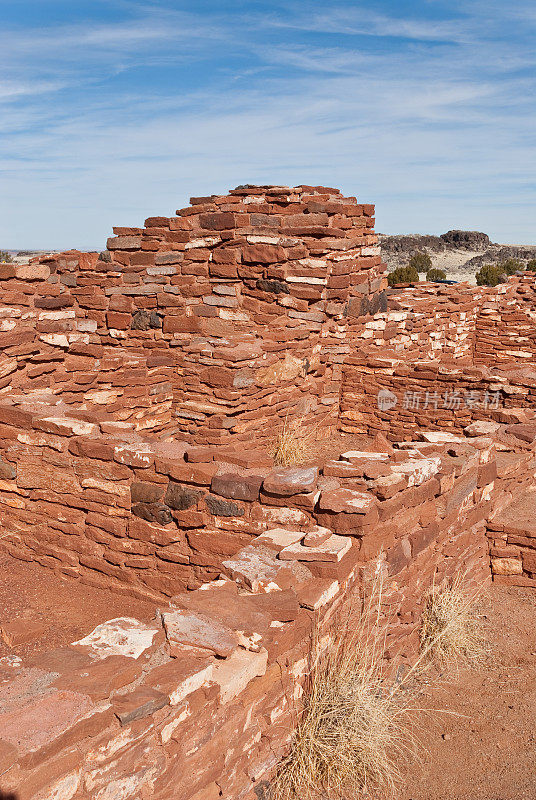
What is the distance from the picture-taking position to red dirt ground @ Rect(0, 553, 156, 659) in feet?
13.3

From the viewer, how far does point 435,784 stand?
10.2ft

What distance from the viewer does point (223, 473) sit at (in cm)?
435

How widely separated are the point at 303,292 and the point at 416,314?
319 centimetres

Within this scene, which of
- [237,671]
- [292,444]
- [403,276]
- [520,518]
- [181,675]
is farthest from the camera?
[403,276]

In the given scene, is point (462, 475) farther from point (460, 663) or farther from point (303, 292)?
point (303, 292)

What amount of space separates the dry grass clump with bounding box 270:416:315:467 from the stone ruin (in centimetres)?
11

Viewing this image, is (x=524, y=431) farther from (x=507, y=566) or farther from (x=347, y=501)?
(x=347, y=501)

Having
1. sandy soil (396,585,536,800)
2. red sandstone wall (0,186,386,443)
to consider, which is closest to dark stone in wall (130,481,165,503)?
sandy soil (396,585,536,800)

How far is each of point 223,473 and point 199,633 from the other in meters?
1.68

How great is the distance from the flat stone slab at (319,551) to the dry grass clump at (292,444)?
322 centimetres

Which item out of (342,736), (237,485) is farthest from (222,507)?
(342,736)

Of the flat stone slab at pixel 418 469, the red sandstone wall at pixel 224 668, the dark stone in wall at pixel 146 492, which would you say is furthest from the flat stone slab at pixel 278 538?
the dark stone in wall at pixel 146 492

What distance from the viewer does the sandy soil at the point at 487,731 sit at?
10.1 feet

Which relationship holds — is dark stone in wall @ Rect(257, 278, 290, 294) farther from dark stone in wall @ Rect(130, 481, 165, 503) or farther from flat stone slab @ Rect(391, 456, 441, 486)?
dark stone in wall @ Rect(130, 481, 165, 503)
